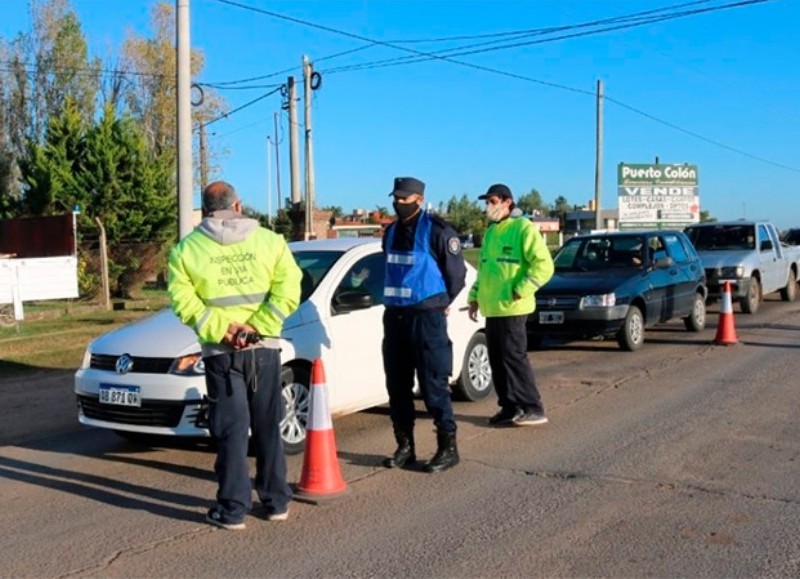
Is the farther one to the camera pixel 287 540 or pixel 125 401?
pixel 125 401

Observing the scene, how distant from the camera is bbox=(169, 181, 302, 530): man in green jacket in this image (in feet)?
15.3

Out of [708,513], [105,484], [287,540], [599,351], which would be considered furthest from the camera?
[599,351]

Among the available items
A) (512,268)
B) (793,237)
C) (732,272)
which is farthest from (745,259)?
(793,237)

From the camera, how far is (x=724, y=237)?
17.8 m

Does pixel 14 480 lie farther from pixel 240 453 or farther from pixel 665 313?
pixel 665 313

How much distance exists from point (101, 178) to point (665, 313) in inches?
602

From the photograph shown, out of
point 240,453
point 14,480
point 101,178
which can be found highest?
point 101,178

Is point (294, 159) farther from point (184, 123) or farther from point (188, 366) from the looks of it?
point (188, 366)

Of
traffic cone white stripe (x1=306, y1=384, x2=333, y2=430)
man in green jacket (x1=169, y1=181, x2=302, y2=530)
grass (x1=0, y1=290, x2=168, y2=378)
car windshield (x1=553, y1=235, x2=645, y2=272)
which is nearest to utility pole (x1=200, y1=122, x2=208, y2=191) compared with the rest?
grass (x1=0, y1=290, x2=168, y2=378)

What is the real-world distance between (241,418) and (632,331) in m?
7.99

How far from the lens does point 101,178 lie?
866 inches

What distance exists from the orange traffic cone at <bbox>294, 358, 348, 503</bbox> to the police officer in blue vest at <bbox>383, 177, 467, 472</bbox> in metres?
0.74

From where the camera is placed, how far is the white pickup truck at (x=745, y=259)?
53.5 ft

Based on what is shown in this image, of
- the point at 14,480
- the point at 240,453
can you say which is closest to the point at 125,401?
the point at 14,480
